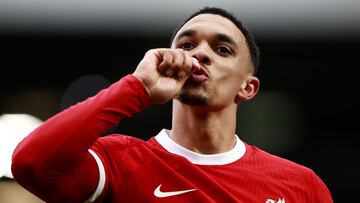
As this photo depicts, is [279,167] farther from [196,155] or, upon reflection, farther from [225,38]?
[225,38]

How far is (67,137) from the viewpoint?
2.93m

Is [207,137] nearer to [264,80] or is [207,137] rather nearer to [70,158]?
[70,158]

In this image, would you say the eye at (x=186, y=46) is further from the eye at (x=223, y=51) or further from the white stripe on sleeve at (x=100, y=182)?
the white stripe on sleeve at (x=100, y=182)

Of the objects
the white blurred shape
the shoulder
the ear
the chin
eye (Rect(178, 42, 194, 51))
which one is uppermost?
eye (Rect(178, 42, 194, 51))

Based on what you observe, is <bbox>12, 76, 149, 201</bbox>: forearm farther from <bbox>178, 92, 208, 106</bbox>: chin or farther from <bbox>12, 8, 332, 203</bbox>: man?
<bbox>178, 92, 208, 106</bbox>: chin

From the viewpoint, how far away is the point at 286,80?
11.4 meters

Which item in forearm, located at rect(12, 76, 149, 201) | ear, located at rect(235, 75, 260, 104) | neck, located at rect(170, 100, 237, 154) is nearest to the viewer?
forearm, located at rect(12, 76, 149, 201)

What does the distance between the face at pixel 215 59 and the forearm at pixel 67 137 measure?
57cm

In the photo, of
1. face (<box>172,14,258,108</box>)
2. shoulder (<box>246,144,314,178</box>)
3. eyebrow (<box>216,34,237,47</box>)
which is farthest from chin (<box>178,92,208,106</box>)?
shoulder (<box>246,144,314,178</box>)

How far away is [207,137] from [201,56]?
430mm

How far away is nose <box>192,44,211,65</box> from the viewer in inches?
143

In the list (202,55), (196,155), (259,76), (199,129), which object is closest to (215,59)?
(202,55)

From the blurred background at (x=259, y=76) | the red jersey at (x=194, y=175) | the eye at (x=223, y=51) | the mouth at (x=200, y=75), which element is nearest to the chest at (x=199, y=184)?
the red jersey at (x=194, y=175)

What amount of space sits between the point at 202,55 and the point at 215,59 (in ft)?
0.33
